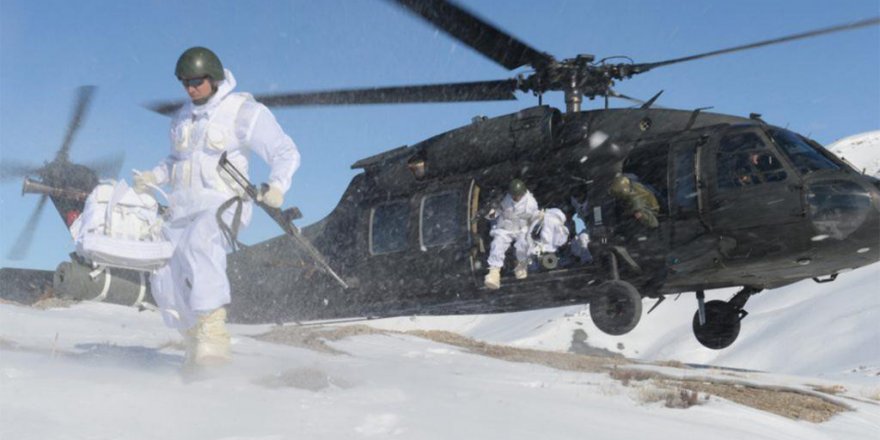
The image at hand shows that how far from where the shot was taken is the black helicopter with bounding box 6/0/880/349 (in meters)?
7.41

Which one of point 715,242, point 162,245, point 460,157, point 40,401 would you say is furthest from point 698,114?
point 40,401

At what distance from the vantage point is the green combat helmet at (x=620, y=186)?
25.3 feet

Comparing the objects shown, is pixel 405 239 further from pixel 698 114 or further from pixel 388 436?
pixel 388 436

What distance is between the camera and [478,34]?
7695 mm

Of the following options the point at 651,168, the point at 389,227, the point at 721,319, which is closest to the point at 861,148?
the point at 721,319

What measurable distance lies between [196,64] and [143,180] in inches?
34.4

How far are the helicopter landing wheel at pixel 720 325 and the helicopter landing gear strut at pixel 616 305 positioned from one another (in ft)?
4.58

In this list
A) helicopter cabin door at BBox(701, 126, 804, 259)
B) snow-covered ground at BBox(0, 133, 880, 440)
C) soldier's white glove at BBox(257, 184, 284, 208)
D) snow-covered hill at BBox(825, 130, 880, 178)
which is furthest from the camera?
snow-covered hill at BBox(825, 130, 880, 178)

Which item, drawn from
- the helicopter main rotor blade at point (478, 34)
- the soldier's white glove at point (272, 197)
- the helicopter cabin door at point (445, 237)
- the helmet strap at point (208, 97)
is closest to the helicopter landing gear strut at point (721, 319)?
the helicopter cabin door at point (445, 237)

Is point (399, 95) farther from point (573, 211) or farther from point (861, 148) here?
point (861, 148)

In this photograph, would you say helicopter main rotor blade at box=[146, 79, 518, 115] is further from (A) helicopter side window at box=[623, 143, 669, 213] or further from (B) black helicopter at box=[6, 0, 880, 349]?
(A) helicopter side window at box=[623, 143, 669, 213]

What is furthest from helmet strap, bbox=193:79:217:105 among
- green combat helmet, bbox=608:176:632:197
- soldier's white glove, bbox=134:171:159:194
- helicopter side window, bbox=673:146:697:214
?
helicopter side window, bbox=673:146:697:214

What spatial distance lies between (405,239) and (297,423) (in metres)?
6.01

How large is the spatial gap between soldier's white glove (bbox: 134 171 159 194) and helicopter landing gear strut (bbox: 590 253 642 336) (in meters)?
4.51
